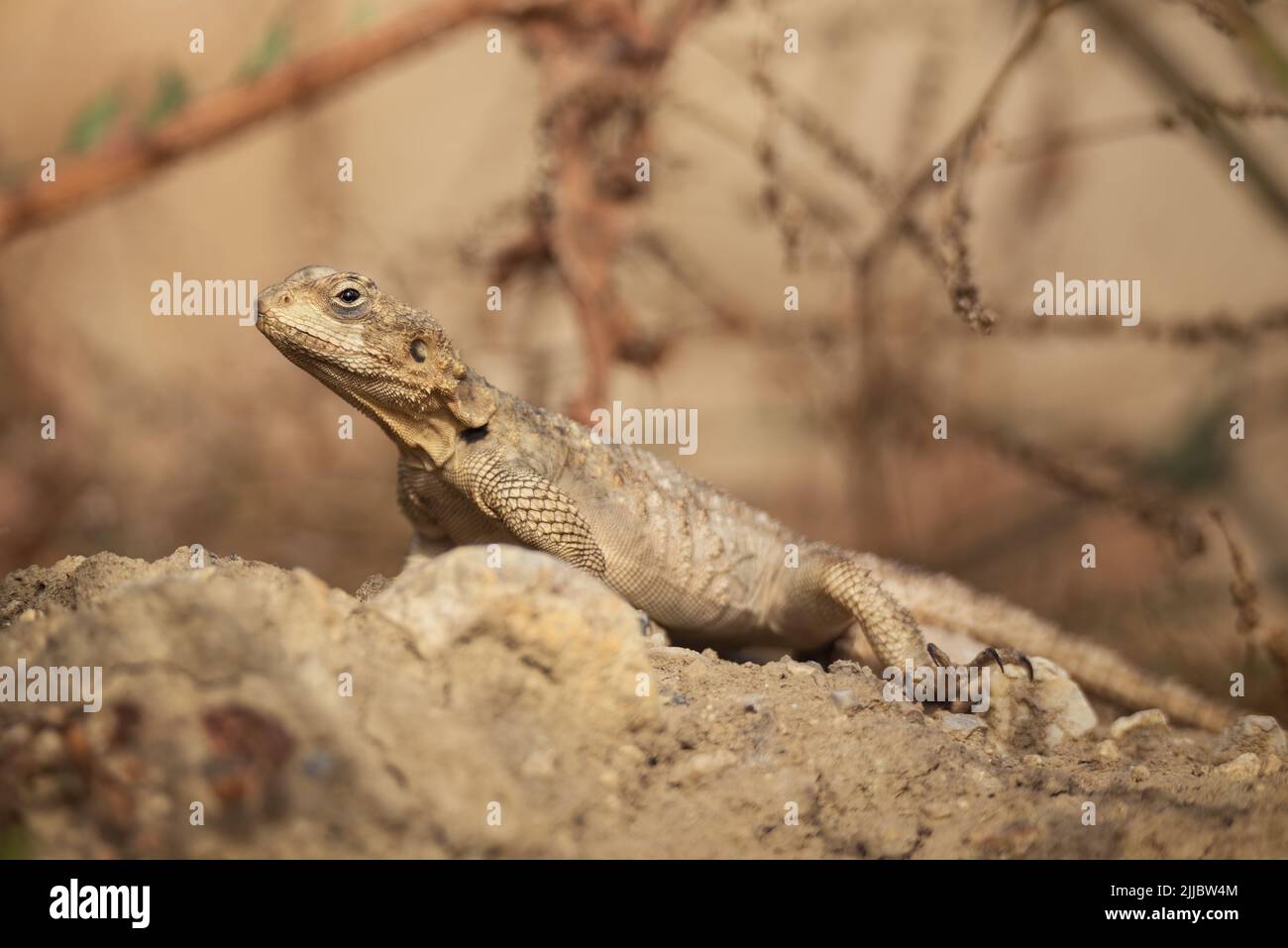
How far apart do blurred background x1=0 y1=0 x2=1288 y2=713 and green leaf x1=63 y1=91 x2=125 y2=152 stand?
36mm

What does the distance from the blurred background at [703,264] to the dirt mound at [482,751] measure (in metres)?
2.38

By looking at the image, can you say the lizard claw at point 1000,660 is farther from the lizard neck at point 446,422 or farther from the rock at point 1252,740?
the lizard neck at point 446,422

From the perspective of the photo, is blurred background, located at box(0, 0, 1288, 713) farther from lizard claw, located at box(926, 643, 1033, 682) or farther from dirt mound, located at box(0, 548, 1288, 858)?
dirt mound, located at box(0, 548, 1288, 858)

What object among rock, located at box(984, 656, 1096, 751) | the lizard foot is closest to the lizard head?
the lizard foot

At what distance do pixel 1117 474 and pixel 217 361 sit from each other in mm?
7355

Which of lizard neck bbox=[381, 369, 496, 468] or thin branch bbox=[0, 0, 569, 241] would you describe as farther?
thin branch bbox=[0, 0, 569, 241]

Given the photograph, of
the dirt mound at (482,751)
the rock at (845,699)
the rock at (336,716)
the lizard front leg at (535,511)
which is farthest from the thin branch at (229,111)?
the rock at (845,699)

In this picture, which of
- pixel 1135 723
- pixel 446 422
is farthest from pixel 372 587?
pixel 1135 723

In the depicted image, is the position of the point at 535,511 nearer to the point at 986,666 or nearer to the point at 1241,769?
the point at 986,666

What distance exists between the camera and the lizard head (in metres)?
4.38

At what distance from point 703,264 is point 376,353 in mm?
7197

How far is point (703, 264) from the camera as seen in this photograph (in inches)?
447

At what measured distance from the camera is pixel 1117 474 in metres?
10.3
